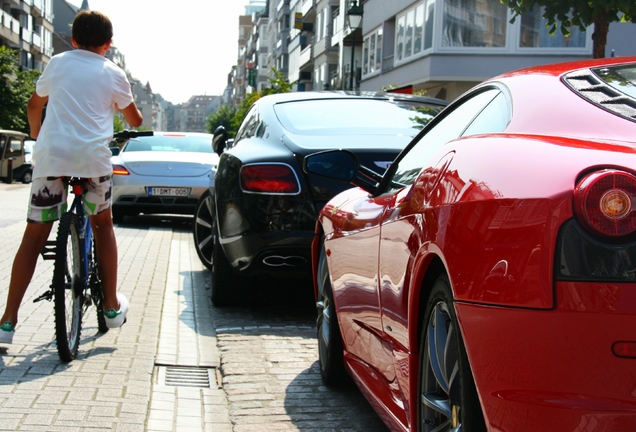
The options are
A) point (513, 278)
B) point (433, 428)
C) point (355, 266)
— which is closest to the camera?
point (513, 278)

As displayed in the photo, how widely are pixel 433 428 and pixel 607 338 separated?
37.9 inches

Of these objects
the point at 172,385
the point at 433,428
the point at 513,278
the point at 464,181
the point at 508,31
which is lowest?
the point at 172,385

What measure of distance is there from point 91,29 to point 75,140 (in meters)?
0.70

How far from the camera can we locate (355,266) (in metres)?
4.09

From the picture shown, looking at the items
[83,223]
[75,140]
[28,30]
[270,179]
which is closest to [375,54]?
[270,179]

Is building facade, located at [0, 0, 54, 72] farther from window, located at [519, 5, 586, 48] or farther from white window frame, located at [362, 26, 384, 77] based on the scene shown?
window, located at [519, 5, 586, 48]

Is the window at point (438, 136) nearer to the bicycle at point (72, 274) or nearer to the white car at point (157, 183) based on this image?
the bicycle at point (72, 274)

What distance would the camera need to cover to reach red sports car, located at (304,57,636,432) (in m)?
2.17

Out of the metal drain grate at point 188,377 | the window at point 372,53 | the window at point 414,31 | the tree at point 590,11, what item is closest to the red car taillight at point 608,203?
the metal drain grate at point 188,377

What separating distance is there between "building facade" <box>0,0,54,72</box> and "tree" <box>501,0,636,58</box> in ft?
195

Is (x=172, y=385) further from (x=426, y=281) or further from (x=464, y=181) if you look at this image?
(x=464, y=181)

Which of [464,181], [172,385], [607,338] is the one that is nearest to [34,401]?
[172,385]

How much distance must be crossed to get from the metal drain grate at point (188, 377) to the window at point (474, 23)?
2659cm

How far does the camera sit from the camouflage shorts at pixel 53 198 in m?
5.27
